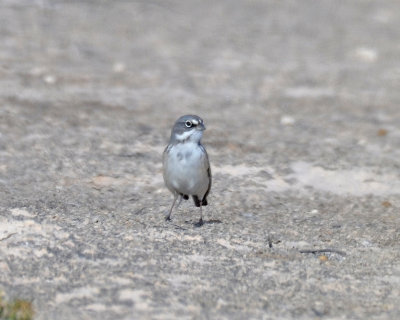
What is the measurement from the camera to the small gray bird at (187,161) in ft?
23.1

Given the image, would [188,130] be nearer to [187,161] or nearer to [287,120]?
[187,161]

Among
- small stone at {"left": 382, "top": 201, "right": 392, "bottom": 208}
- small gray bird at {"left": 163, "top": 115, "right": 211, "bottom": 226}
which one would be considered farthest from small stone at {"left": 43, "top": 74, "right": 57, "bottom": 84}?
small stone at {"left": 382, "top": 201, "right": 392, "bottom": 208}

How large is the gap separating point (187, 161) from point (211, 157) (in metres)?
2.09

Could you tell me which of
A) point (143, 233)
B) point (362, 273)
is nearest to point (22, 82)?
point (143, 233)

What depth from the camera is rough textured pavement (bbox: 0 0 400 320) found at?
589 cm

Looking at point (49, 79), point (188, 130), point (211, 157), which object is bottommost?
point (211, 157)

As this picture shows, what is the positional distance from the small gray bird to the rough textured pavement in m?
0.35

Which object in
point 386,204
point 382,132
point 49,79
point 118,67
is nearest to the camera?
point 386,204

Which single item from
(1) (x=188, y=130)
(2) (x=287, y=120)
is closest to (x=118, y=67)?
(2) (x=287, y=120)

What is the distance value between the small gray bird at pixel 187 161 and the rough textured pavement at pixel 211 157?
35cm

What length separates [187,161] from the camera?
23.1 feet

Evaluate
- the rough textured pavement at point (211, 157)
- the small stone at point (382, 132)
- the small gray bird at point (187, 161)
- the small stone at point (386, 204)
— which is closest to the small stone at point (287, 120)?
the rough textured pavement at point (211, 157)

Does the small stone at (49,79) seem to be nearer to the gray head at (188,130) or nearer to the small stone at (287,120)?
the small stone at (287,120)

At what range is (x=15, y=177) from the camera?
805cm
